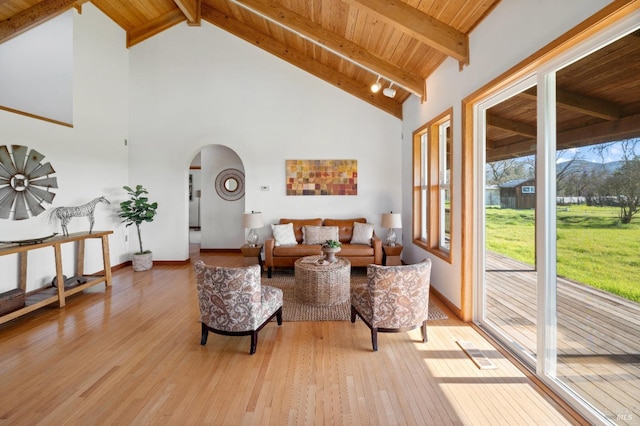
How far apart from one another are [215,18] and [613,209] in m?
6.84

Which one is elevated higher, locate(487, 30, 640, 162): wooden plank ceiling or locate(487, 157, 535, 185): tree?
locate(487, 30, 640, 162): wooden plank ceiling

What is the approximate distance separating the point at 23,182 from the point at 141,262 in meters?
2.20

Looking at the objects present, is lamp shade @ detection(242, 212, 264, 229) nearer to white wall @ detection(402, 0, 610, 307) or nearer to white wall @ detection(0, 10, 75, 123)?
white wall @ detection(402, 0, 610, 307)

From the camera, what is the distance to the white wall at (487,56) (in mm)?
1986

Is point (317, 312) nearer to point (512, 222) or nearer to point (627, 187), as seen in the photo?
point (512, 222)

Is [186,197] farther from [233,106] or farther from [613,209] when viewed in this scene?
[613,209]

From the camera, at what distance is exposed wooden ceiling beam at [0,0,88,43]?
12.4 feet

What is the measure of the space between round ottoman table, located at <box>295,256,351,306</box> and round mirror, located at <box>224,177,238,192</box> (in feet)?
13.6

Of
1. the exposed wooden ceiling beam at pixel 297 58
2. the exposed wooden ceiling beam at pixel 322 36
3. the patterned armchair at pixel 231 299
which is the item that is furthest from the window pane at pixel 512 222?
the exposed wooden ceiling beam at pixel 297 58

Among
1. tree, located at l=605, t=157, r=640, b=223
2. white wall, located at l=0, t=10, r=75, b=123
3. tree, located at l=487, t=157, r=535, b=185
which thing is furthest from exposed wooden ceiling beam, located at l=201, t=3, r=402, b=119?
tree, located at l=605, t=157, r=640, b=223

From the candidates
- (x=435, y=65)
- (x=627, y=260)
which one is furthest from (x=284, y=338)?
(x=435, y=65)

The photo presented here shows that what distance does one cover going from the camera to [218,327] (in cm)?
261

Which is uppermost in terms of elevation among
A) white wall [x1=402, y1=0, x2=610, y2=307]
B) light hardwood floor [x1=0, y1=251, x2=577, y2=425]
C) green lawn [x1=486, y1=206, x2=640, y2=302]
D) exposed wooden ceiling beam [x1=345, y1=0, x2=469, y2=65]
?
exposed wooden ceiling beam [x1=345, y1=0, x2=469, y2=65]

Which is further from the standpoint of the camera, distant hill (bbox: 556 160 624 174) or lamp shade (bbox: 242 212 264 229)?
lamp shade (bbox: 242 212 264 229)
